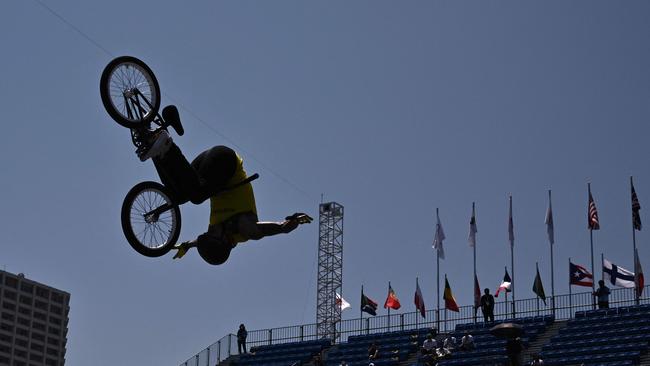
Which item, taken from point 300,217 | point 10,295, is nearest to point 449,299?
point 300,217

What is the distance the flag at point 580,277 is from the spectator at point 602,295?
316cm

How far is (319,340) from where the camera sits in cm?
4003

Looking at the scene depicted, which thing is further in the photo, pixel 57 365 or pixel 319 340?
pixel 57 365

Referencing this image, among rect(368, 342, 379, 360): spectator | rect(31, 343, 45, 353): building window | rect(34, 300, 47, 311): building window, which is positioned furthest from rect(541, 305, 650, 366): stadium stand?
rect(34, 300, 47, 311): building window

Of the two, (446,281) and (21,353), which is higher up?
(21,353)

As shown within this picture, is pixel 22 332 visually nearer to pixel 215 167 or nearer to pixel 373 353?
pixel 373 353

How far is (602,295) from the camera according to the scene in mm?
34188

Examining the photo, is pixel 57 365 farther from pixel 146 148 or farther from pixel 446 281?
pixel 146 148

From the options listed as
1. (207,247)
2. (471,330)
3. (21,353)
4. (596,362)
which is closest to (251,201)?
(207,247)

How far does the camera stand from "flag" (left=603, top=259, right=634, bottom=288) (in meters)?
37.0

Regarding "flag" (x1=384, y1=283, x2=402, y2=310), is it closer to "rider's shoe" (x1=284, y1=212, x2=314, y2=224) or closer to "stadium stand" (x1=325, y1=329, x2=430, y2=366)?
"stadium stand" (x1=325, y1=329, x2=430, y2=366)

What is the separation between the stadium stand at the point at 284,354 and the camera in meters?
38.7

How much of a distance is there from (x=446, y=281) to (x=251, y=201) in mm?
27665

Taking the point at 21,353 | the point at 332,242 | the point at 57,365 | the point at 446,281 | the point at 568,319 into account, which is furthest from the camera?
the point at 57,365
